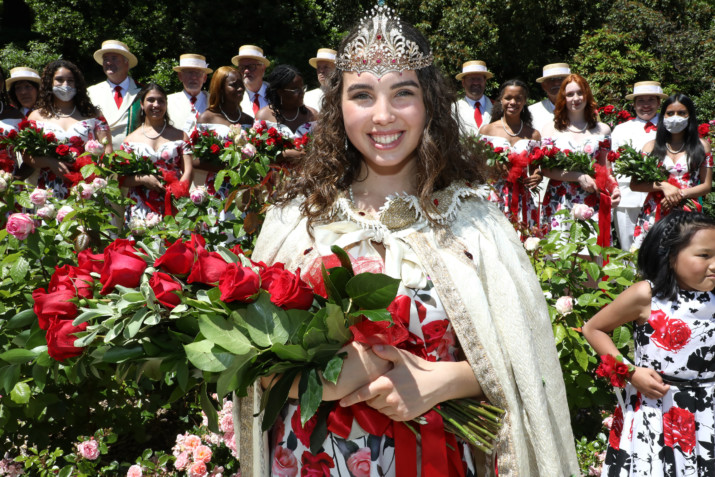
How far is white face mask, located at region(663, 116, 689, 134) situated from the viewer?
6270mm

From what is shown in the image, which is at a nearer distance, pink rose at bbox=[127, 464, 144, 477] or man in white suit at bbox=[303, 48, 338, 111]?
pink rose at bbox=[127, 464, 144, 477]

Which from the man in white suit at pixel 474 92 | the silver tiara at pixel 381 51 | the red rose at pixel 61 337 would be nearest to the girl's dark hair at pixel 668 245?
the silver tiara at pixel 381 51

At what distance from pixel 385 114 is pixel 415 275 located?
0.42 metres

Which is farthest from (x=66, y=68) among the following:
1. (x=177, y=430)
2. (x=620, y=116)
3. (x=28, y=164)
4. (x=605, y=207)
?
(x=620, y=116)

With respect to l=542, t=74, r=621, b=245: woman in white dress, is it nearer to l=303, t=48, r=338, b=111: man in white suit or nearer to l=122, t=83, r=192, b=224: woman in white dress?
l=303, t=48, r=338, b=111: man in white suit

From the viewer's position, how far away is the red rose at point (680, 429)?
256 cm

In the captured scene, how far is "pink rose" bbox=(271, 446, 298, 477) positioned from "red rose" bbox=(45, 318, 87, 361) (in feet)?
1.95

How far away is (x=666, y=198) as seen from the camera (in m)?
6.17

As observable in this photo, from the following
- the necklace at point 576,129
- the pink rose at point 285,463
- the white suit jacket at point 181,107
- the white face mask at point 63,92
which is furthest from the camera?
the white suit jacket at point 181,107

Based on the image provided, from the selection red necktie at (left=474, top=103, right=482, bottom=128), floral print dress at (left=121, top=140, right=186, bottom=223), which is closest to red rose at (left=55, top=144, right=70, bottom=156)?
floral print dress at (left=121, top=140, right=186, bottom=223)

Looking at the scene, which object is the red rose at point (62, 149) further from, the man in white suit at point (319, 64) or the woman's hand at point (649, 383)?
the woman's hand at point (649, 383)

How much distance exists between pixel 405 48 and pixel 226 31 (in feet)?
47.1

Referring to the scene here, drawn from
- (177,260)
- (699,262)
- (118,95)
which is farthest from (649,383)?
(118,95)

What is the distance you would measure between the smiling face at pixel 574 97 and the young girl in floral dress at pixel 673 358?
4253 mm
